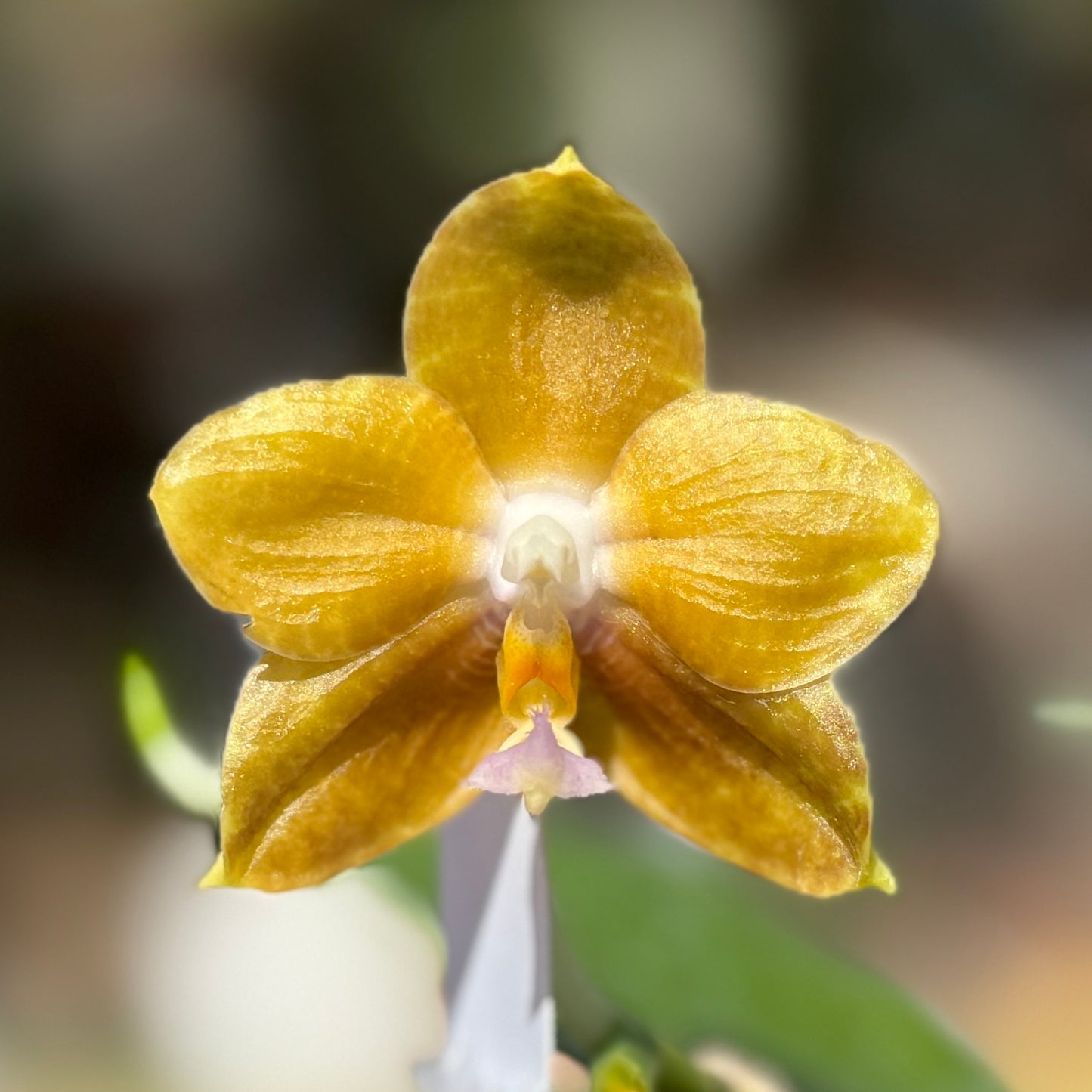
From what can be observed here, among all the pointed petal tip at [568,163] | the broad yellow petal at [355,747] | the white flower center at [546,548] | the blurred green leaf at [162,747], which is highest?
the pointed petal tip at [568,163]

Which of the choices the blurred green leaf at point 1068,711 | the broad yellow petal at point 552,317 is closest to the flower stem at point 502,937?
the broad yellow petal at point 552,317

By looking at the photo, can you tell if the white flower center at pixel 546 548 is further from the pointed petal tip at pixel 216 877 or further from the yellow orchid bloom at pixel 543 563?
the pointed petal tip at pixel 216 877

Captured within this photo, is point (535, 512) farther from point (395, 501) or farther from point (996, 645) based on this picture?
point (996, 645)

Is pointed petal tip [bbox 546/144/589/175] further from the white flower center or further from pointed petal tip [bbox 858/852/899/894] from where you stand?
pointed petal tip [bbox 858/852/899/894]

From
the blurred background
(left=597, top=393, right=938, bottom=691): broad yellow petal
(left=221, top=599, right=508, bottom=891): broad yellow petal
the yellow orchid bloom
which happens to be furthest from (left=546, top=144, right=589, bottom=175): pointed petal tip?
the blurred background

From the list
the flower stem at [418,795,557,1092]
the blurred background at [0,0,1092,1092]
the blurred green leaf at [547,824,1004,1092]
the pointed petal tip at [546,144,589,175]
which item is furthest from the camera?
the blurred background at [0,0,1092,1092]

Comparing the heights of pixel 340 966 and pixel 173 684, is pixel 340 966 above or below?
below

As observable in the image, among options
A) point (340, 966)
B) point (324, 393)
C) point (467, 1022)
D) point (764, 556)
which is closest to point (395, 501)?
point (324, 393)
